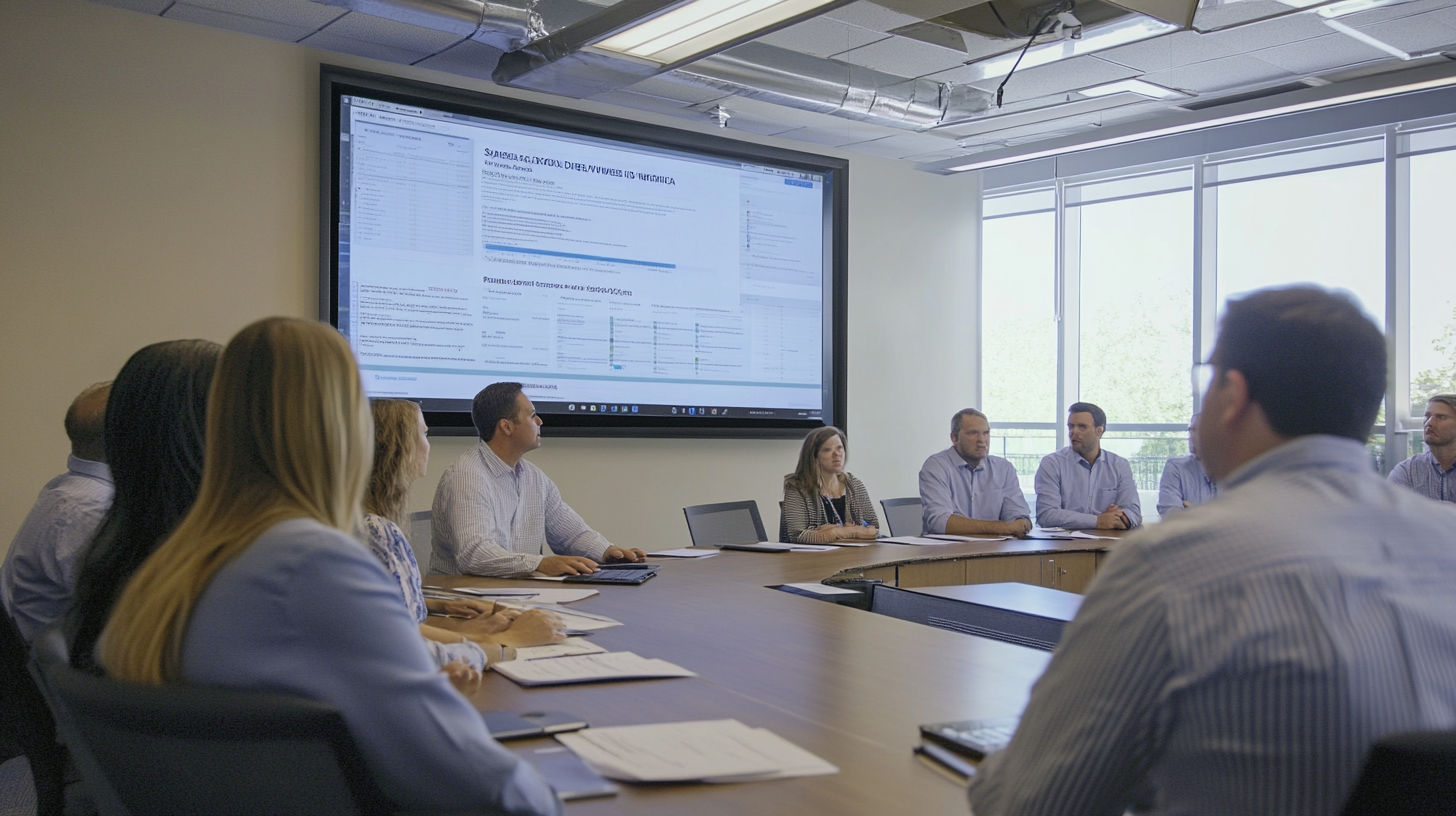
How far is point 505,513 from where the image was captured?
393 cm

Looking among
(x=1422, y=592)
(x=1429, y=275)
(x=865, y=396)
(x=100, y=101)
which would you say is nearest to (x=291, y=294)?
(x=100, y=101)

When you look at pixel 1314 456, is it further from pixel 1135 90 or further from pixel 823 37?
pixel 1135 90

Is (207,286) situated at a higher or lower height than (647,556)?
higher

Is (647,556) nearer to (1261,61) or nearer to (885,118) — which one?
(885,118)

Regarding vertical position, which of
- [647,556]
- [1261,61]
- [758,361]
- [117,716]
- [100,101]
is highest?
[1261,61]

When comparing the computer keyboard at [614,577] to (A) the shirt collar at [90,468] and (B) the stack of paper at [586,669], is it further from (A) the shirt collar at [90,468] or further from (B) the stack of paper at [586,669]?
(A) the shirt collar at [90,468]

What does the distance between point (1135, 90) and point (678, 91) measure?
103 inches

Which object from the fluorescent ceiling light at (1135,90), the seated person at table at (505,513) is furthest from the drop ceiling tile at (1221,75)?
the seated person at table at (505,513)

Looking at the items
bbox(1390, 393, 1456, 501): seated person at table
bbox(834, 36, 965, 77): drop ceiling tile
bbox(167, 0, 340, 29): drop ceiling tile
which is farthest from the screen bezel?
bbox(1390, 393, 1456, 501): seated person at table

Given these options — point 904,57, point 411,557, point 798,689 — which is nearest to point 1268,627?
point 798,689

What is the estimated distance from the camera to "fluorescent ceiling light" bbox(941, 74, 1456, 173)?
4410mm

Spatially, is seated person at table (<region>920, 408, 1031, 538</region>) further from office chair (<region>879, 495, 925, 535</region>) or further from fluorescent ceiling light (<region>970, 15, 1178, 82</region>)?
fluorescent ceiling light (<region>970, 15, 1178, 82</region>)

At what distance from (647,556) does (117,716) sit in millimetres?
3172

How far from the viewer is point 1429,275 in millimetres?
6105
